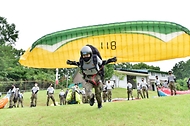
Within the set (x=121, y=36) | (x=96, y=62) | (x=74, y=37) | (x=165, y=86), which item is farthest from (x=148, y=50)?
(x=165, y=86)

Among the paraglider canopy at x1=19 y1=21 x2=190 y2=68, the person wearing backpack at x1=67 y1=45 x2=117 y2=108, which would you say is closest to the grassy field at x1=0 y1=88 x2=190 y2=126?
A: the person wearing backpack at x1=67 y1=45 x2=117 y2=108

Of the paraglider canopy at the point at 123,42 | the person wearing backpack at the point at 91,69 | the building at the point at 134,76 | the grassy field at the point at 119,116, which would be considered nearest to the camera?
the grassy field at the point at 119,116

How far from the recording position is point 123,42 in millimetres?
11656

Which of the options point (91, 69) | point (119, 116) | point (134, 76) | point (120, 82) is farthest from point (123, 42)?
point (134, 76)

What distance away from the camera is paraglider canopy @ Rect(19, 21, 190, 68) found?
11.3 m

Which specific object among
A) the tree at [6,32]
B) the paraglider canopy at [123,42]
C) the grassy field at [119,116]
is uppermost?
the tree at [6,32]

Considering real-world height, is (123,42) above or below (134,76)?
above

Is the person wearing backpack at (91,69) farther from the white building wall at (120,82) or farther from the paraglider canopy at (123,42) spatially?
the white building wall at (120,82)

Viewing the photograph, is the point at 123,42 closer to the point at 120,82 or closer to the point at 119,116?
the point at 119,116

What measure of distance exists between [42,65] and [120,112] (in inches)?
260

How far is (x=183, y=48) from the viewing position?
451 inches

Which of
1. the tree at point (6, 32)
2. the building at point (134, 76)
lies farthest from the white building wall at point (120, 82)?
the tree at point (6, 32)

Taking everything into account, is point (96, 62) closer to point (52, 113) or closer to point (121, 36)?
point (52, 113)

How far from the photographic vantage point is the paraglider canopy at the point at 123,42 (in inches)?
447
